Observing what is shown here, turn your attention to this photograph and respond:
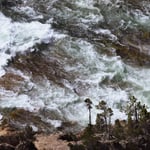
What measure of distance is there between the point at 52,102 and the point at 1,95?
2.03m

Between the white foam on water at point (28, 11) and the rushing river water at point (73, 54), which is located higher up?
the white foam on water at point (28, 11)

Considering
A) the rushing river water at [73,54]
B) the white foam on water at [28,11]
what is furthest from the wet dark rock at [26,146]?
the white foam on water at [28,11]

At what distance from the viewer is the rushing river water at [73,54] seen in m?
23.6

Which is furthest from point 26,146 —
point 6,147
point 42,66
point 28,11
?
point 28,11

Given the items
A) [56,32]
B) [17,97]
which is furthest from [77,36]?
[17,97]

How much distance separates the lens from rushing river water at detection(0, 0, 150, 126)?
23.6m

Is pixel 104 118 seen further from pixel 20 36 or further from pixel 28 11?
pixel 28 11

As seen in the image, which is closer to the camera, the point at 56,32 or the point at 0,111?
the point at 0,111

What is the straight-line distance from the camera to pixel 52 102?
23344 mm

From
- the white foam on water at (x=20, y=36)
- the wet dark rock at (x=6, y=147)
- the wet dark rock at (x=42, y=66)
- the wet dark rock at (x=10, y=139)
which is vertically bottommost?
the wet dark rock at (x=6, y=147)

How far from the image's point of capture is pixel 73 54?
26281 millimetres

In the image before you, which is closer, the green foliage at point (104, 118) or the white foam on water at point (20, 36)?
the green foliage at point (104, 118)

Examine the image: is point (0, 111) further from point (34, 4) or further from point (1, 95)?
point (34, 4)

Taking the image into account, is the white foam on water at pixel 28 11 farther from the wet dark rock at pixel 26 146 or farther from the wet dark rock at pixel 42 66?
the wet dark rock at pixel 26 146
